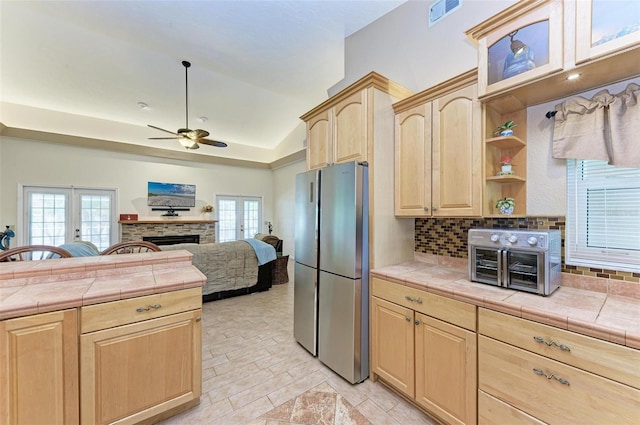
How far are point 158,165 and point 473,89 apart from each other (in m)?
7.41

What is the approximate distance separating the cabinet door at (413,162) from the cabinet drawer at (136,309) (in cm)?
172

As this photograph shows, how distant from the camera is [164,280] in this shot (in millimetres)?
1701

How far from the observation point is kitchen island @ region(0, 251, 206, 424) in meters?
1.28

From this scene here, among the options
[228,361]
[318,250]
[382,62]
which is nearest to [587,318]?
[318,250]

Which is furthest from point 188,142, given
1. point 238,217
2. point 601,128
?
point 601,128

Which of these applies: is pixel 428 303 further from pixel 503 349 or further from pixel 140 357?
Answer: pixel 140 357

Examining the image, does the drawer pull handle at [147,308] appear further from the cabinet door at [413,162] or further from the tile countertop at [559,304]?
the cabinet door at [413,162]

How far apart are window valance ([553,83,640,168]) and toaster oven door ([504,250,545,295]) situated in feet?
2.25

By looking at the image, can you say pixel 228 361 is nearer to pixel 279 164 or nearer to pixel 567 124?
pixel 567 124

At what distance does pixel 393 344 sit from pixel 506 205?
4.18ft

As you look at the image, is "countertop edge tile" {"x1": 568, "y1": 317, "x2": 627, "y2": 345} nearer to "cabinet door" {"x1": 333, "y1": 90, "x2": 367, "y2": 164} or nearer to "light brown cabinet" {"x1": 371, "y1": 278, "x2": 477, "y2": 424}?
"light brown cabinet" {"x1": 371, "y1": 278, "x2": 477, "y2": 424}

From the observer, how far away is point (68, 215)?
228 inches

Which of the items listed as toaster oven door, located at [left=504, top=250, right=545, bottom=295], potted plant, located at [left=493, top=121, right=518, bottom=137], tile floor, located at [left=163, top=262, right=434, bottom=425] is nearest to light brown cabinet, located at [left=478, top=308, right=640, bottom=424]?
toaster oven door, located at [left=504, top=250, right=545, bottom=295]

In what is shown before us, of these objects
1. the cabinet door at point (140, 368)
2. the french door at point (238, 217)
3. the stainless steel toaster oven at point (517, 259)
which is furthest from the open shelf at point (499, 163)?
the french door at point (238, 217)
